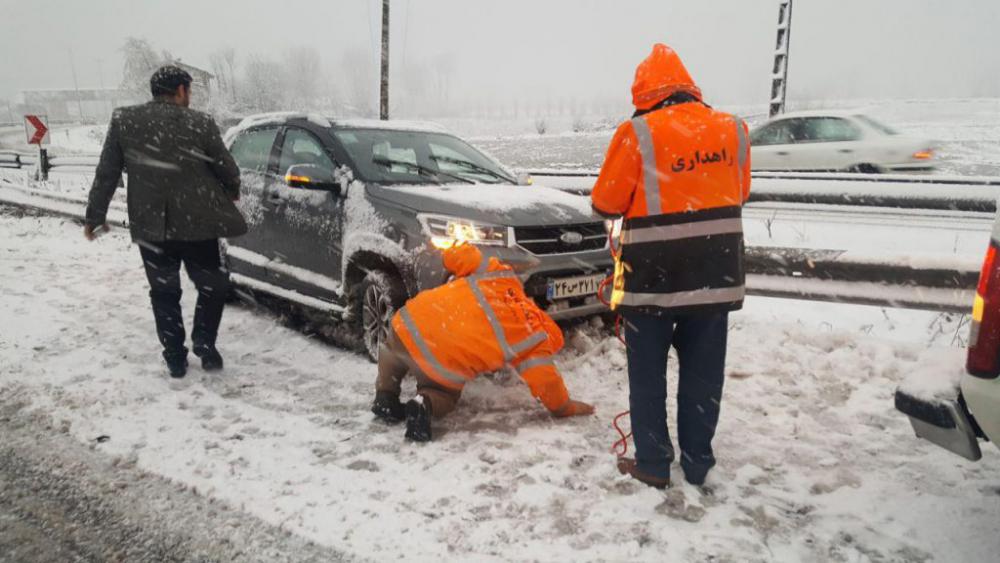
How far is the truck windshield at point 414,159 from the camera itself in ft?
15.6

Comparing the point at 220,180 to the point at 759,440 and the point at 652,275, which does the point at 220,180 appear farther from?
the point at 759,440

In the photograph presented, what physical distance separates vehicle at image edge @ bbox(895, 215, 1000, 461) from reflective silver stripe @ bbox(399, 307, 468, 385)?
199 cm

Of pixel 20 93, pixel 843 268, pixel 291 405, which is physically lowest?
pixel 291 405

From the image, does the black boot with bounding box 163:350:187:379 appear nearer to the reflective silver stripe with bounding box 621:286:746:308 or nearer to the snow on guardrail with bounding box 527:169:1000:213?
the reflective silver stripe with bounding box 621:286:746:308

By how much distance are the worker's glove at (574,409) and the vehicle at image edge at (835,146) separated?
9985mm

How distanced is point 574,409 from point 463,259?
3.43 feet

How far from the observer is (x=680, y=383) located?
2.95m

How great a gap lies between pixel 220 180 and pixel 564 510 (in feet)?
10.2

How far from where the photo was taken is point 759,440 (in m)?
3.39

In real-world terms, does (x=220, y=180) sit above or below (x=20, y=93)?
below

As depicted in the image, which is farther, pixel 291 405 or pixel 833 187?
pixel 833 187

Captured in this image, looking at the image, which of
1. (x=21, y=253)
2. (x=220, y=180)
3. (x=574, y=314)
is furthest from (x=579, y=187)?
(x=21, y=253)

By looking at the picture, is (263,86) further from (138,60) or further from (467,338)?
(467,338)

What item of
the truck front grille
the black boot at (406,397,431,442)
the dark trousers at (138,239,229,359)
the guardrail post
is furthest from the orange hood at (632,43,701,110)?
the guardrail post
